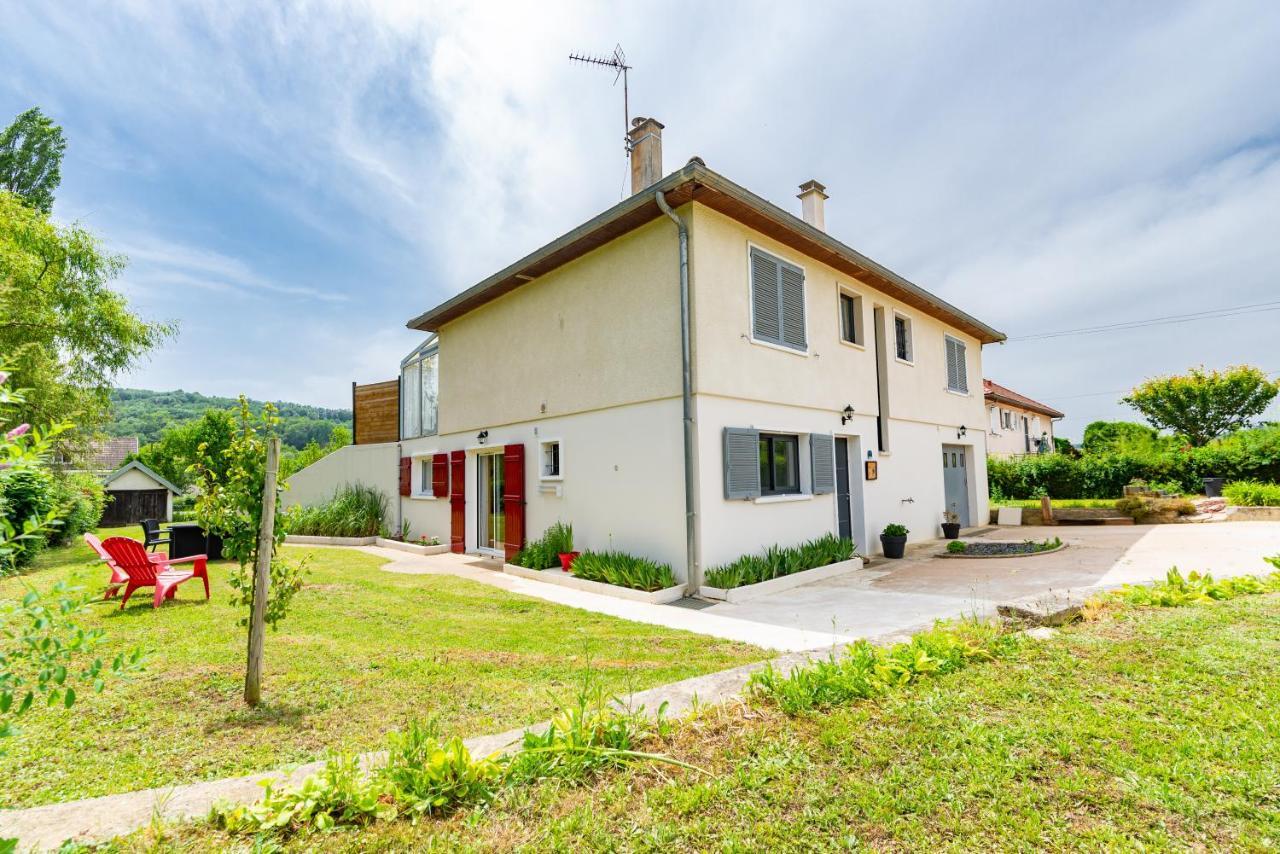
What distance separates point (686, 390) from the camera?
794cm

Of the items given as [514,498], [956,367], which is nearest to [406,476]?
[514,498]

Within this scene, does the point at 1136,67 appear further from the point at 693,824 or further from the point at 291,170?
the point at 291,170

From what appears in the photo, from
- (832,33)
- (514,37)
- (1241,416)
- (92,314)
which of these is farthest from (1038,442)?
(92,314)

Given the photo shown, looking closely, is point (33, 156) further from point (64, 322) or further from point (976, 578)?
point (976, 578)

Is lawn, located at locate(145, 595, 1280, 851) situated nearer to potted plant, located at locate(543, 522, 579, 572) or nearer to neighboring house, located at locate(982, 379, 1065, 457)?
potted plant, located at locate(543, 522, 579, 572)

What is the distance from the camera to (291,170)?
12000 mm

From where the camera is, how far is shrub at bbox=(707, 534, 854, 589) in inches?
305

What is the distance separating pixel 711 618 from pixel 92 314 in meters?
14.8

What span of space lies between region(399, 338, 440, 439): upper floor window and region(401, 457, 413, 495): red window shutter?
0.67 meters

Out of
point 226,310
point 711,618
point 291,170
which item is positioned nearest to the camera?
point 711,618

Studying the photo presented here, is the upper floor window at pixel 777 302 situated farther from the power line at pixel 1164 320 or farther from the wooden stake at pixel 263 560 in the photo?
the power line at pixel 1164 320

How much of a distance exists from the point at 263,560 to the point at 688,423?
5159 millimetres

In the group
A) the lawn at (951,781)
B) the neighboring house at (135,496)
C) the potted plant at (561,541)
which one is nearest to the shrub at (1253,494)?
the lawn at (951,781)

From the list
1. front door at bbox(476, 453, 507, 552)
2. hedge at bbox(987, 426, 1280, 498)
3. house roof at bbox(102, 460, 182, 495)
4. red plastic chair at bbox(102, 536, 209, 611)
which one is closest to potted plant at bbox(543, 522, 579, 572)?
front door at bbox(476, 453, 507, 552)
